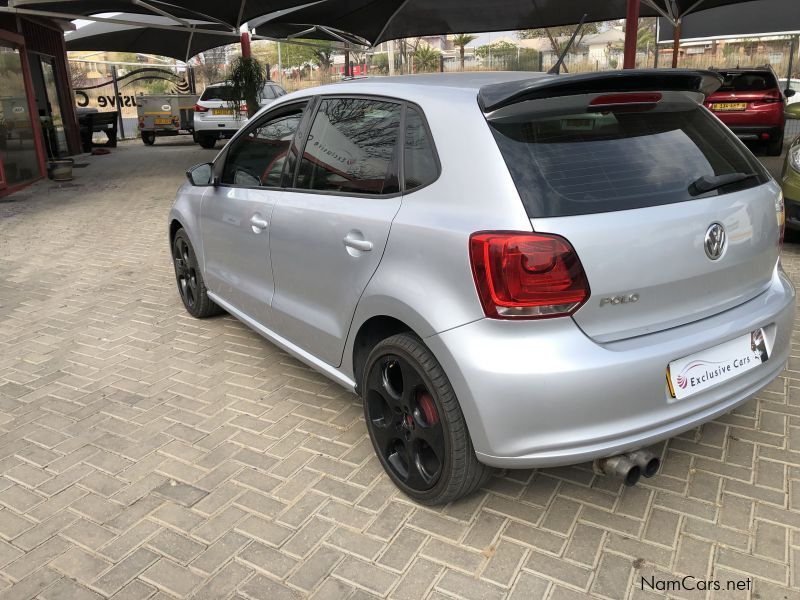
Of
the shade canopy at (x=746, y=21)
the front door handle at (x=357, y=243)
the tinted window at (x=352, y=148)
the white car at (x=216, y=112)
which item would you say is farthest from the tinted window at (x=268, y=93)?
the front door handle at (x=357, y=243)

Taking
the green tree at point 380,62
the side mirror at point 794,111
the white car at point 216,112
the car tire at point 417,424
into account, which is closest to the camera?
the car tire at point 417,424

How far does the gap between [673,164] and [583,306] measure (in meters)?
0.71

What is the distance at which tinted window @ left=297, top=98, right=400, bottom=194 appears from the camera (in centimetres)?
275

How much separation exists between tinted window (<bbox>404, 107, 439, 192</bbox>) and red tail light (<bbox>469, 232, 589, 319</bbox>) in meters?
0.47

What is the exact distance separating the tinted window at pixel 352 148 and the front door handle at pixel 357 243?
214 millimetres

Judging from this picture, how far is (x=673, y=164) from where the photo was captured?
2434 millimetres

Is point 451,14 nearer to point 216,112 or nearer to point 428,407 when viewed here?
point 216,112

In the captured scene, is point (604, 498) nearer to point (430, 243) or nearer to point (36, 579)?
point (430, 243)

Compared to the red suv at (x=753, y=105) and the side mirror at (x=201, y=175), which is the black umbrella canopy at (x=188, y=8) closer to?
the red suv at (x=753, y=105)

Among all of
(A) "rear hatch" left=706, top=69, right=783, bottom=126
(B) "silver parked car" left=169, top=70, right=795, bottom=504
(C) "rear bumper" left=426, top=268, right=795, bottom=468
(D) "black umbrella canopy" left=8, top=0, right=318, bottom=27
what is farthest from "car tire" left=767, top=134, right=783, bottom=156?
(C) "rear bumper" left=426, top=268, right=795, bottom=468

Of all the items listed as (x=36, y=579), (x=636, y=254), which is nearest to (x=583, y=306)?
(x=636, y=254)

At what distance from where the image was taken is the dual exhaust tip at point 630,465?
7.49 ft

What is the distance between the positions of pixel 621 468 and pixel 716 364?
524mm

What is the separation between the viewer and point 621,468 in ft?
7.49
